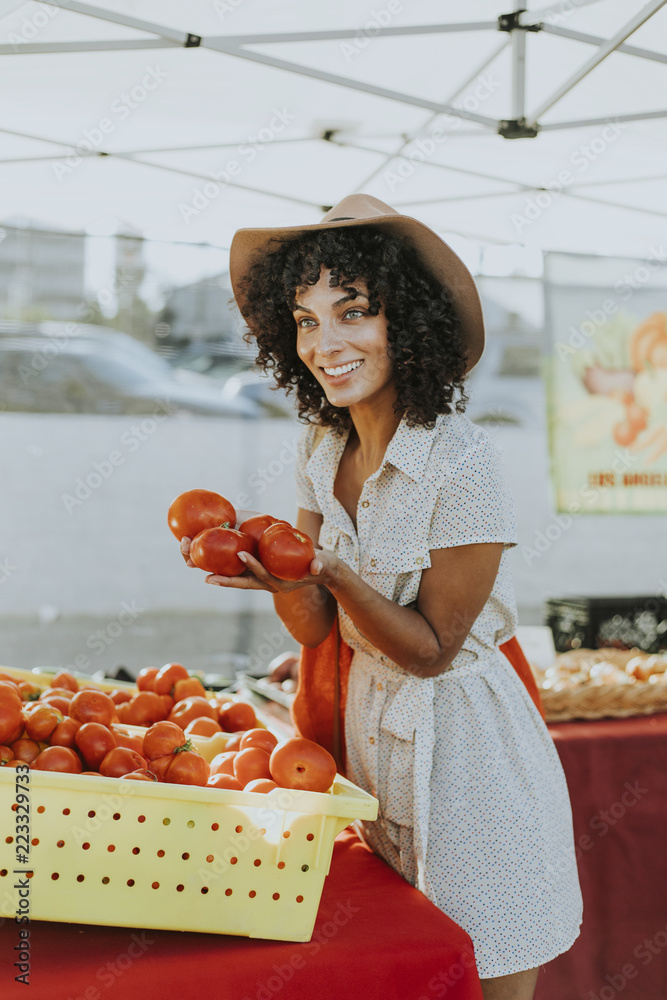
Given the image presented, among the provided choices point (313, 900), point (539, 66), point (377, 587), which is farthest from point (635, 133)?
point (313, 900)

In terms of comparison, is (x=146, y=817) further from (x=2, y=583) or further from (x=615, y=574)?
(x=615, y=574)

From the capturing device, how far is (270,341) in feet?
6.76

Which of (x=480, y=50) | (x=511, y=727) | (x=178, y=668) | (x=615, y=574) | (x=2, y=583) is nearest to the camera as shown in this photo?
(x=511, y=727)

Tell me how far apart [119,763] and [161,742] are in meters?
0.12

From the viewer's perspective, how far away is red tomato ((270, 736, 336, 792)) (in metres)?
1.34

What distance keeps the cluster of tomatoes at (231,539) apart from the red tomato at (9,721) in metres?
0.39

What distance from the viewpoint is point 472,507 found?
5.24ft

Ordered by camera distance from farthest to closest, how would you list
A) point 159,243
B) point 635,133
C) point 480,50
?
point 159,243 < point 635,133 < point 480,50

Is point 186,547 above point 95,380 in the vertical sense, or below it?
below

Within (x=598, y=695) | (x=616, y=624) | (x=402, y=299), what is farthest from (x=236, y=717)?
(x=616, y=624)

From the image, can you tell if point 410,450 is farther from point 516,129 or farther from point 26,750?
point 516,129

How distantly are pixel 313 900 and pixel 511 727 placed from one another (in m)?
0.57

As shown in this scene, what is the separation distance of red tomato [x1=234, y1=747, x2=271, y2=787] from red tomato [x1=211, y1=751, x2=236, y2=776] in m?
0.03

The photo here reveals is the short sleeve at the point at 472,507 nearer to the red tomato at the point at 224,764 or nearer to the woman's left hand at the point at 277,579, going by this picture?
the woman's left hand at the point at 277,579
